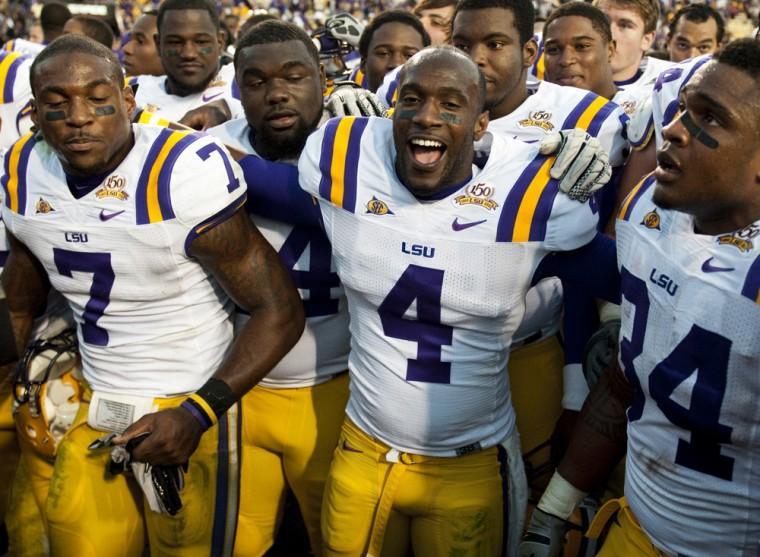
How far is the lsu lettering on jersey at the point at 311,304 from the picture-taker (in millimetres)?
2887

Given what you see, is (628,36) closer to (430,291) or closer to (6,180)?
(430,291)

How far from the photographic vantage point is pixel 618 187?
9.80 ft

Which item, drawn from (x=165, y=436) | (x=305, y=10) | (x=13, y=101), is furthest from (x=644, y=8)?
(x=305, y=10)

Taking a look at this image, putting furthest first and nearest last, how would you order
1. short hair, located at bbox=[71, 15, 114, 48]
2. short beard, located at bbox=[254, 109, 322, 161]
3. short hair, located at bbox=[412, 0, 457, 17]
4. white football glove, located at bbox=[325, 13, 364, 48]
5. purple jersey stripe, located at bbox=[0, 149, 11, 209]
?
short hair, located at bbox=[71, 15, 114, 48] → short hair, located at bbox=[412, 0, 457, 17] → white football glove, located at bbox=[325, 13, 364, 48] → short beard, located at bbox=[254, 109, 322, 161] → purple jersey stripe, located at bbox=[0, 149, 11, 209]

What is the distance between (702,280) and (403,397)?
98 centimetres

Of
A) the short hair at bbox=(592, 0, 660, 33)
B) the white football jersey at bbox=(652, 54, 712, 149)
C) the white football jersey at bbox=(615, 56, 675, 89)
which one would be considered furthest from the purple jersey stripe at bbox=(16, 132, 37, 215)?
the short hair at bbox=(592, 0, 660, 33)

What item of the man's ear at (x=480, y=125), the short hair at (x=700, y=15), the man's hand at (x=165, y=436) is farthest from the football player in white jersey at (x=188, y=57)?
the short hair at (x=700, y=15)

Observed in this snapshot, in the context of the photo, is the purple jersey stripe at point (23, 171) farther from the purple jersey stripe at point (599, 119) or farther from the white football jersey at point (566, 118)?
the purple jersey stripe at point (599, 119)

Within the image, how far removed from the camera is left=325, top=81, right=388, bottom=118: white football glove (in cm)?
289

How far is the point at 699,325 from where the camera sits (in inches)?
73.9

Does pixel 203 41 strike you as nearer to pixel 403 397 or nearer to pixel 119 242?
pixel 119 242

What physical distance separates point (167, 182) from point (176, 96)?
8.14 ft

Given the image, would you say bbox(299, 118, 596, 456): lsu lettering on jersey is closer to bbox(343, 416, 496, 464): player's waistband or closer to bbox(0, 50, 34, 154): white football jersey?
bbox(343, 416, 496, 464): player's waistband

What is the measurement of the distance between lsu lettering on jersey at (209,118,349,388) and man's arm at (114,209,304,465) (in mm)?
162
